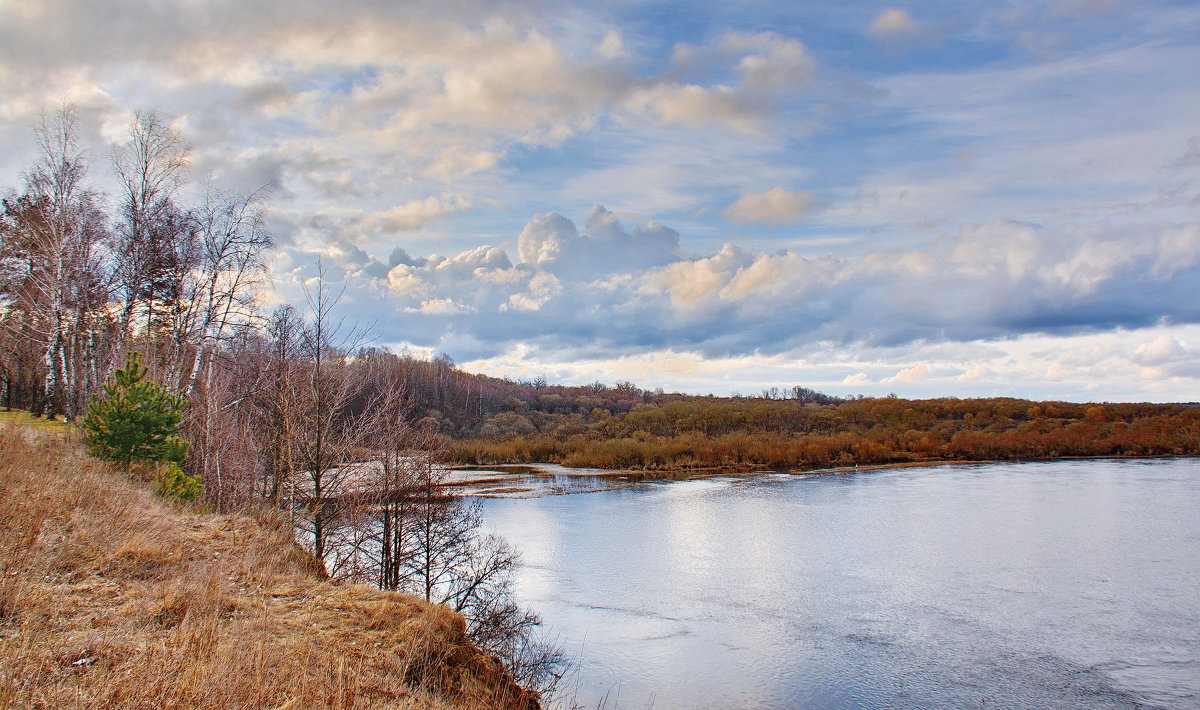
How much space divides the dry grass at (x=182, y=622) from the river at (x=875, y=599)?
4.28 metres

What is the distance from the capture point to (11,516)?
26.5 feet

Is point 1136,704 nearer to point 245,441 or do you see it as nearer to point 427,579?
point 427,579

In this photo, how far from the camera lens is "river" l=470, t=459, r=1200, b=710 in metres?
11.2

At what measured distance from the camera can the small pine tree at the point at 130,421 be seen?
1364cm

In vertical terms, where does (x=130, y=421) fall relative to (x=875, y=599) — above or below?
above

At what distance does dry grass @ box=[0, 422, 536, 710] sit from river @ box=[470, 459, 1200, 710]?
14.1 feet

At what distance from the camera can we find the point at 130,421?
543 inches

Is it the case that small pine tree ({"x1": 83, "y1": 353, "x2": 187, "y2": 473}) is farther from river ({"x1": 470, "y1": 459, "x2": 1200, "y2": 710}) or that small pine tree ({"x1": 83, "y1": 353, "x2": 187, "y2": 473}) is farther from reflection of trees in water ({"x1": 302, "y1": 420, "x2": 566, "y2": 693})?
river ({"x1": 470, "y1": 459, "x2": 1200, "y2": 710})

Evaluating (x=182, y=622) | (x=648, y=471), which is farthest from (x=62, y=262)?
(x=648, y=471)

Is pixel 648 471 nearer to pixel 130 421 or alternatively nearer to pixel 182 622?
pixel 130 421

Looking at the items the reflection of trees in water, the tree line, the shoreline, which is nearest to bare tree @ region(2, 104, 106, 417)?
the tree line

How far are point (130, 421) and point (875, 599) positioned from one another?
→ 52.1 ft

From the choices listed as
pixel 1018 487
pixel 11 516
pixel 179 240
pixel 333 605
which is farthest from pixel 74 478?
pixel 1018 487

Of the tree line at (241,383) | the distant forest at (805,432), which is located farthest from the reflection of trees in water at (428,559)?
the distant forest at (805,432)
